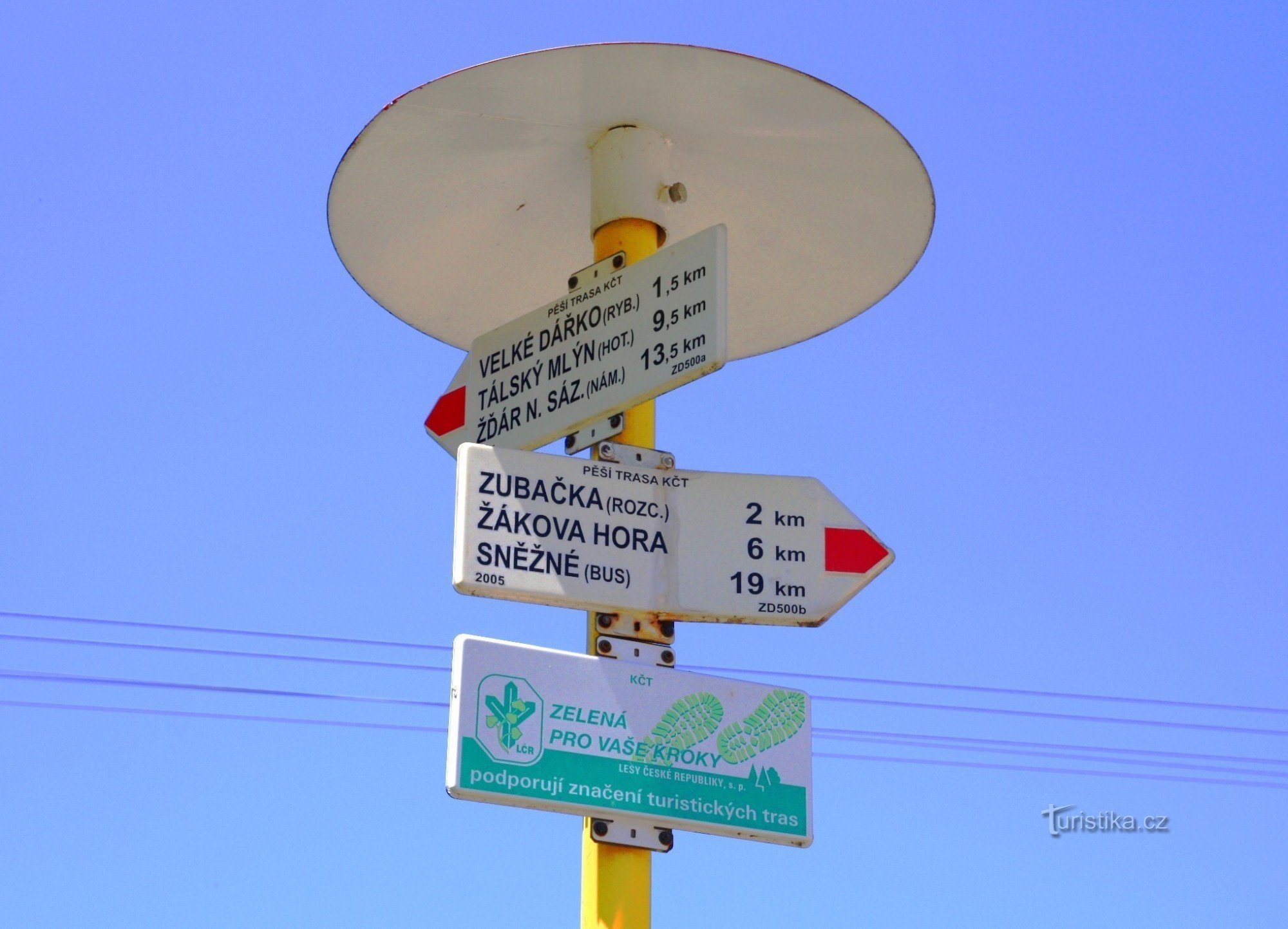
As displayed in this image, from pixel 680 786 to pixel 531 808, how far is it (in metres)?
0.35

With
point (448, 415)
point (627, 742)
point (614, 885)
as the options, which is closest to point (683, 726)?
point (627, 742)

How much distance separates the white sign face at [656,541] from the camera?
13.4 ft

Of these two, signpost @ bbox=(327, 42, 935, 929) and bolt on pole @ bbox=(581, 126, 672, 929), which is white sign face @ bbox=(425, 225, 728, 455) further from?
bolt on pole @ bbox=(581, 126, 672, 929)

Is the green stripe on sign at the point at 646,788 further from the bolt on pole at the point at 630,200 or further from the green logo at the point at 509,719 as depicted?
the bolt on pole at the point at 630,200

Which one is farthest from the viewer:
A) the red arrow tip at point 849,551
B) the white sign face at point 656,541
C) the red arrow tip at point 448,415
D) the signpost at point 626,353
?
the red arrow tip at point 448,415

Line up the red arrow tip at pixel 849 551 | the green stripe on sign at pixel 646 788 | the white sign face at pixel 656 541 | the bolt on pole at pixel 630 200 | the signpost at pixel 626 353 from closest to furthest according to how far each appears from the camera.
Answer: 1. the green stripe on sign at pixel 646 788
2. the signpost at pixel 626 353
3. the white sign face at pixel 656 541
4. the red arrow tip at pixel 849 551
5. the bolt on pole at pixel 630 200

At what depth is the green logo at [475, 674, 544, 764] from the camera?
149 inches

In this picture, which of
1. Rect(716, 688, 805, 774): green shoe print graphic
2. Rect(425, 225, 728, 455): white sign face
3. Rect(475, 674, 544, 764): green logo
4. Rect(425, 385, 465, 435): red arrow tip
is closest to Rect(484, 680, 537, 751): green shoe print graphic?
Rect(475, 674, 544, 764): green logo

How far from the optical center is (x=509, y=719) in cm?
383

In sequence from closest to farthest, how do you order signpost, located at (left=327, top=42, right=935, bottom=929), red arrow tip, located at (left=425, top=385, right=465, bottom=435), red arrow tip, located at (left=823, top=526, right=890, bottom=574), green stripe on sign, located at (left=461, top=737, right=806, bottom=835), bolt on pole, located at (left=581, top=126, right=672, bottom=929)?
green stripe on sign, located at (left=461, top=737, right=806, bottom=835) < signpost, located at (left=327, top=42, right=935, bottom=929) < red arrow tip, located at (left=823, top=526, right=890, bottom=574) < bolt on pole, located at (left=581, top=126, right=672, bottom=929) < red arrow tip, located at (left=425, top=385, right=465, bottom=435)

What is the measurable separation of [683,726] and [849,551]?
0.66m

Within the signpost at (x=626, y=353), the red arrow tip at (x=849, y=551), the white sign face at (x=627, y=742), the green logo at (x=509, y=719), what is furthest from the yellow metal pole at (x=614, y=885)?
the red arrow tip at (x=849, y=551)

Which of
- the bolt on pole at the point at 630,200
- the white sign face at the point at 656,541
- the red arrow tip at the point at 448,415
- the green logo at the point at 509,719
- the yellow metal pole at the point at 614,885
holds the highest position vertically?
the bolt on pole at the point at 630,200

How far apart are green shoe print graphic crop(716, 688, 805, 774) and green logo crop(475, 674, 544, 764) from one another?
1.49 ft
